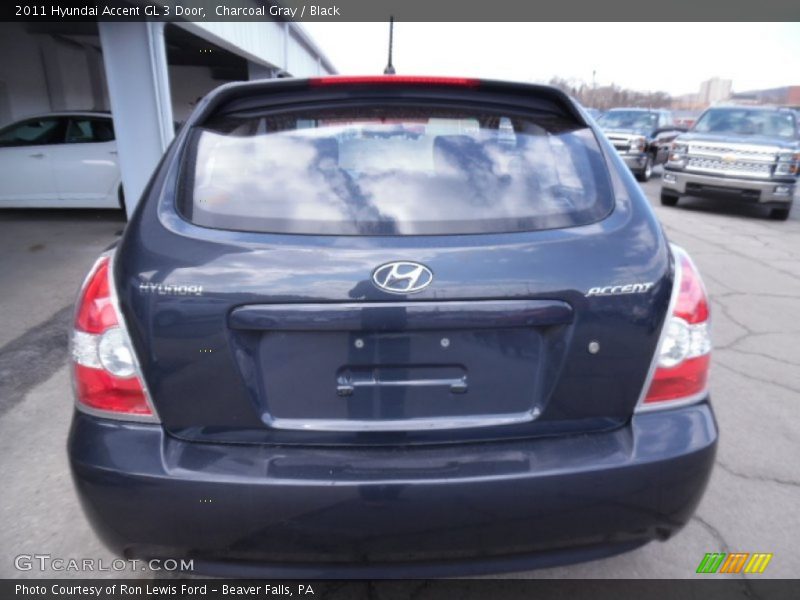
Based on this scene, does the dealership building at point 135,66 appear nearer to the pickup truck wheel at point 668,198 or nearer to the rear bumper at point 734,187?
the rear bumper at point 734,187

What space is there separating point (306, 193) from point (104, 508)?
1036mm

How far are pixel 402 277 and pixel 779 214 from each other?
1135 cm

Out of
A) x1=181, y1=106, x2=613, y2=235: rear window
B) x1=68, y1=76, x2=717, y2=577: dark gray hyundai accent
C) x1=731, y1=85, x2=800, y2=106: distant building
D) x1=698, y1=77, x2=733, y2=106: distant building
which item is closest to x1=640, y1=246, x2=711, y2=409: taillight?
x1=68, y1=76, x2=717, y2=577: dark gray hyundai accent

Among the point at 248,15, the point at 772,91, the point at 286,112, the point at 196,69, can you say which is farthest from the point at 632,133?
the point at 772,91

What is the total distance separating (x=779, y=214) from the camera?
10.2 meters

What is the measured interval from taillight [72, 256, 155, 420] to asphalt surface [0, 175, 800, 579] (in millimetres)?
921

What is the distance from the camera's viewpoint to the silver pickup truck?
9406mm

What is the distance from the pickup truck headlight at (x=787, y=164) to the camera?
30.4 ft

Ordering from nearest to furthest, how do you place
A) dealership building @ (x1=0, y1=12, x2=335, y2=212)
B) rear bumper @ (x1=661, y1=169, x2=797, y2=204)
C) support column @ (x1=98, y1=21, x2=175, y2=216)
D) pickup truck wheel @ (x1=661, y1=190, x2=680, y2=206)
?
support column @ (x1=98, y1=21, x2=175, y2=216)
dealership building @ (x1=0, y1=12, x2=335, y2=212)
rear bumper @ (x1=661, y1=169, x2=797, y2=204)
pickup truck wheel @ (x1=661, y1=190, x2=680, y2=206)

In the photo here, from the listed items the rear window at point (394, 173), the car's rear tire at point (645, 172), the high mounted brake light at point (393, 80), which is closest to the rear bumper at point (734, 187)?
the car's rear tire at point (645, 172)

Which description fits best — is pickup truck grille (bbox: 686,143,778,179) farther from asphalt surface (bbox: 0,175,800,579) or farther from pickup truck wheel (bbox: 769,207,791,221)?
asphalt surface (bbox: 0,175,800,579)

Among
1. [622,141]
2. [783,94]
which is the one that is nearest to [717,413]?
[622,141]

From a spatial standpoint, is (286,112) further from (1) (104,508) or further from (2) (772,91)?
(2) (772,91)

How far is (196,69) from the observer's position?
23.5 m
